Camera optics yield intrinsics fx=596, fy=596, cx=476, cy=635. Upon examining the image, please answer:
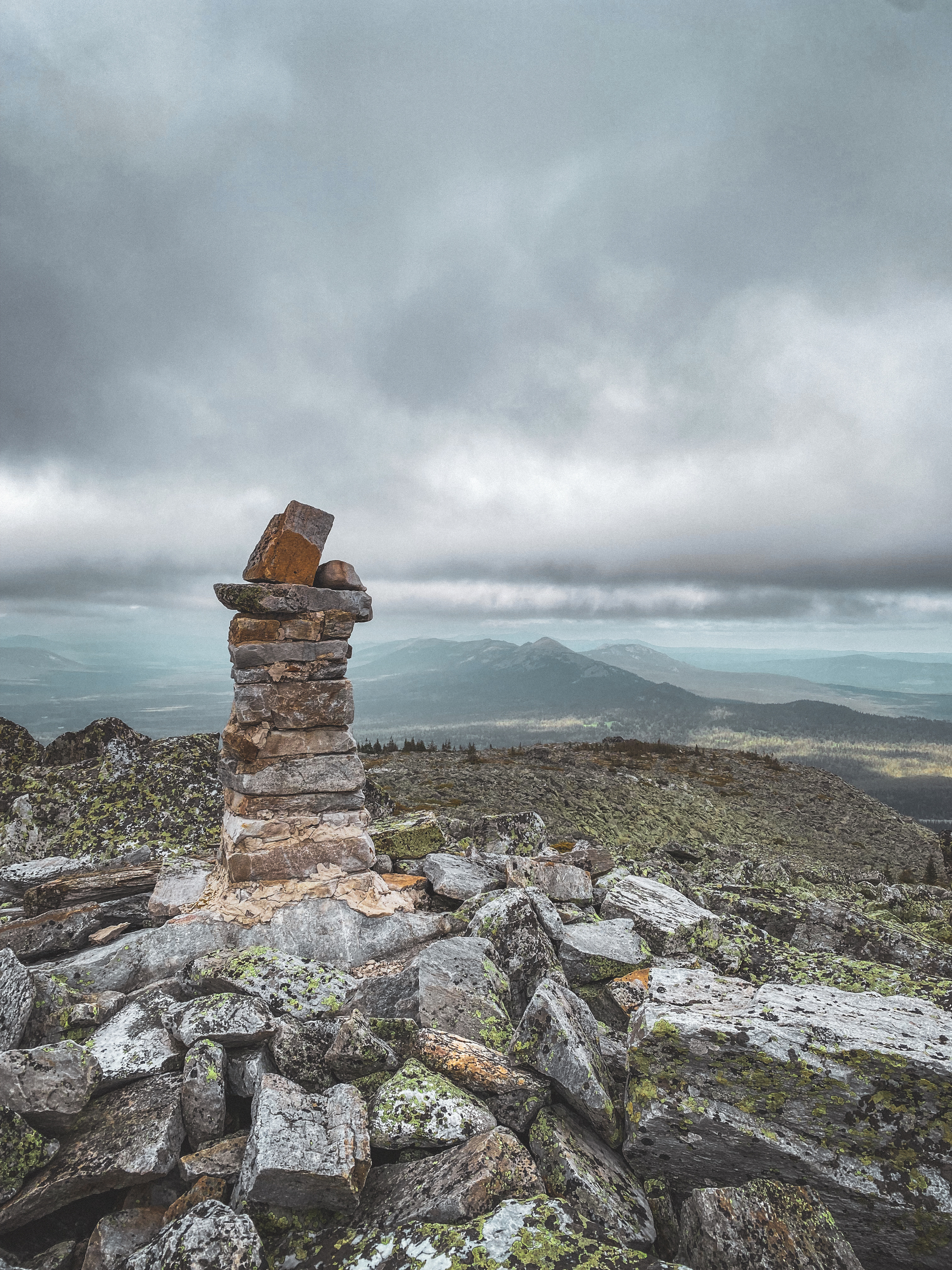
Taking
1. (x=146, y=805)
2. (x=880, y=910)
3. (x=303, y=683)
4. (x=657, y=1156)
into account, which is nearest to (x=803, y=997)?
(x=657, y=1156)

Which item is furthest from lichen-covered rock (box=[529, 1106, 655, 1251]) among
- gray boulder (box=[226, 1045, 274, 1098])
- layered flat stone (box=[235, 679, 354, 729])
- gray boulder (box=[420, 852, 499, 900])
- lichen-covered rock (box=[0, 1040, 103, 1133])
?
layered flat stone (box=[235, 679, 354, 729])

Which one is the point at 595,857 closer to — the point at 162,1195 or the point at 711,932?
the point at 711,932

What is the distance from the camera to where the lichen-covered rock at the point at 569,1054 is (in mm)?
4820

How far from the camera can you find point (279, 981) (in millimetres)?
6582

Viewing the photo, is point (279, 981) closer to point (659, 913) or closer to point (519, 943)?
point (519, 943)

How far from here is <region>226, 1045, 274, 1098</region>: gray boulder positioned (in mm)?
5043

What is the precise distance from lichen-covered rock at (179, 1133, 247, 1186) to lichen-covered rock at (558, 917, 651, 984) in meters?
4.18

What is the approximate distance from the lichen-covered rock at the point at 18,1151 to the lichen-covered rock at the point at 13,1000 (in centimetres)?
122

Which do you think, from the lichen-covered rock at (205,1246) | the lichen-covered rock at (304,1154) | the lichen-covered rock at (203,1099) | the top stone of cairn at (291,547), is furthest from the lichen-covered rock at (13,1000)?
the top stone of cairn at (291,547)

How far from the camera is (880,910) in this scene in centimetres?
1363

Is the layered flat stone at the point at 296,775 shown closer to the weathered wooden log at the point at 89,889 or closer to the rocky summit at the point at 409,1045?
the rocky summit at the point at 409,1045

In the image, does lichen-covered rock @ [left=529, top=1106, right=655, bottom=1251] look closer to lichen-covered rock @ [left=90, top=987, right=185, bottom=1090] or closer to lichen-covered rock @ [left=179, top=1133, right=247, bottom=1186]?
lichen-covered rock @ [left=179, top=1133, right=247, bottom=1186]

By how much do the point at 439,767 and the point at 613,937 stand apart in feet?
92.2

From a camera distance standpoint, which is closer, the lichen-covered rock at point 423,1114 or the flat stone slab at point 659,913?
the lichen-covered rock at point 423,1114
